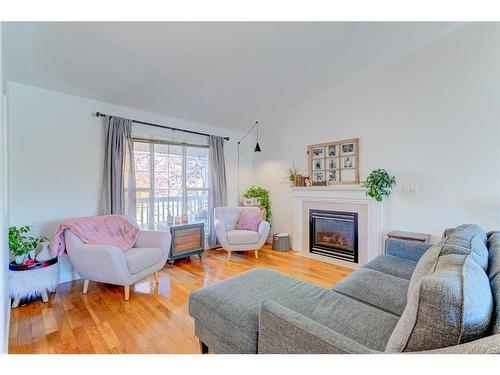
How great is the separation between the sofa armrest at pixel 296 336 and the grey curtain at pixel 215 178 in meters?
3.28

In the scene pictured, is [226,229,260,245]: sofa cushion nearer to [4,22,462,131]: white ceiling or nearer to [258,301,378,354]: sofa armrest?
[4,22,462,131]: white ceiling

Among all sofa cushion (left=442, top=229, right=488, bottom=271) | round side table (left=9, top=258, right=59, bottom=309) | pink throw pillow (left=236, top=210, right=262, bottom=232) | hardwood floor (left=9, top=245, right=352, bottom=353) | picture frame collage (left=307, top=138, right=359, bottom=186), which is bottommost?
hardwood floor (left=9, top=245, right=352, bottom=353)

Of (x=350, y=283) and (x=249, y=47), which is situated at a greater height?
(x=249, y=47)

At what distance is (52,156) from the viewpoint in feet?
9.12

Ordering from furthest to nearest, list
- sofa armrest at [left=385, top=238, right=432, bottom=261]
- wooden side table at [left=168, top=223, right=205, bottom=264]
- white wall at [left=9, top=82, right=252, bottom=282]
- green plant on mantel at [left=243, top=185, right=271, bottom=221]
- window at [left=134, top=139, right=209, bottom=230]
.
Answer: green plant on mantel at [left=243, top=185, right=271, bottom=221]
window at [left=134, top=139, right=209, bottom=230]
wooden side table at [left=168, top=223, right=205, bottom=264]
white wall at [left=9, top=82, right=252, bottom=282]
sofa armrest at [left=385, top=238, right=432, bottom=261]

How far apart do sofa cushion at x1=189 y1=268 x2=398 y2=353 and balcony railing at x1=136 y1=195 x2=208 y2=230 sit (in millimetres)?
2168

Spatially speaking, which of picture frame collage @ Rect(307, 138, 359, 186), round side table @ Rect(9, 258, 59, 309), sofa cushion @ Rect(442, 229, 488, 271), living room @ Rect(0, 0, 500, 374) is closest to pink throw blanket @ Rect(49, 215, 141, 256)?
living room @ Rect(0, 0, 500, 374)

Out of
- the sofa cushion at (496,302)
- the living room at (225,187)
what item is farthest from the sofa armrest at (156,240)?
the sofa cushion at (496,302)

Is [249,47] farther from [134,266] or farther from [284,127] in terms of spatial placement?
[134,266]

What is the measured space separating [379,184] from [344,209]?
27.0 inches

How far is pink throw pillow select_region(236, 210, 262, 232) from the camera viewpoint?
13.1ft

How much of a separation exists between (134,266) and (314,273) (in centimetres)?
222

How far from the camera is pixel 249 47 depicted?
256 centimetres
